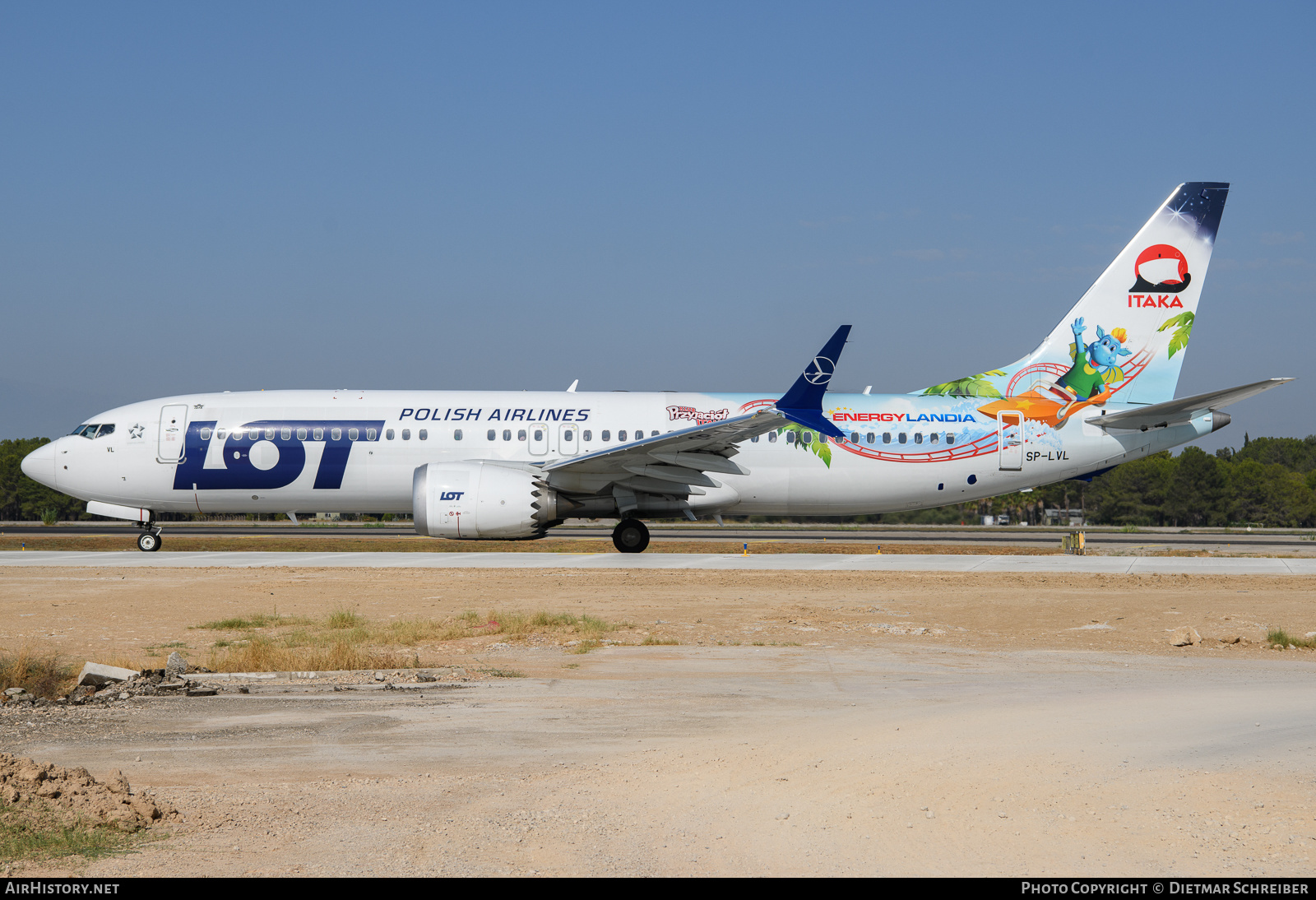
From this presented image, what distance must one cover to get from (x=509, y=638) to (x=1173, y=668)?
7.14 m

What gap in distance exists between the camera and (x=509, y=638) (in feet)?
41.1

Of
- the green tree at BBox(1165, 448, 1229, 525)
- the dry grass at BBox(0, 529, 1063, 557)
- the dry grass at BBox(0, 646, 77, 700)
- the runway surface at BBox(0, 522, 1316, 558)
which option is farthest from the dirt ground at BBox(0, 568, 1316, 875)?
the green tree at BBox(1165, 448, 1229, 525)

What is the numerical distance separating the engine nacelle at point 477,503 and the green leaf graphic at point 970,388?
32.0ft

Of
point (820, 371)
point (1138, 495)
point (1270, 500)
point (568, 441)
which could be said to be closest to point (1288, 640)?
point (820, 371)

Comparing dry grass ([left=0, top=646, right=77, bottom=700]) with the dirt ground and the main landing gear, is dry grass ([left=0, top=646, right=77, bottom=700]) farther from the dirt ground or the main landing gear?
the main landing gear

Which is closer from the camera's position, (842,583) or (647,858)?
(647,858)

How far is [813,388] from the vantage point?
68.8 ft

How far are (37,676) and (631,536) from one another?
15009 mm

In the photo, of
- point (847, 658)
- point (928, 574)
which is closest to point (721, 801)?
point (847, 658)

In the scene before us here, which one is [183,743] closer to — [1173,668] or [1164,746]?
[1164,746]

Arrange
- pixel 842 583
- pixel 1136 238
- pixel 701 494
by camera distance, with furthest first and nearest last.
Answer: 1. pixel 1136 238
2. pixel 701 494
3. pixel 842 583

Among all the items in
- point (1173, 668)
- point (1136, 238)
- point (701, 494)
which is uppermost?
point (1136, 238)

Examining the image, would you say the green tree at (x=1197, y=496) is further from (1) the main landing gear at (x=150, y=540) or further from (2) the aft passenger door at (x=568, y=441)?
(1) the main landing gear at (x=150, y=540)

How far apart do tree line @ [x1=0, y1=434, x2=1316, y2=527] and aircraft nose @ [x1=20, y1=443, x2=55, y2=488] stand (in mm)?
55851
